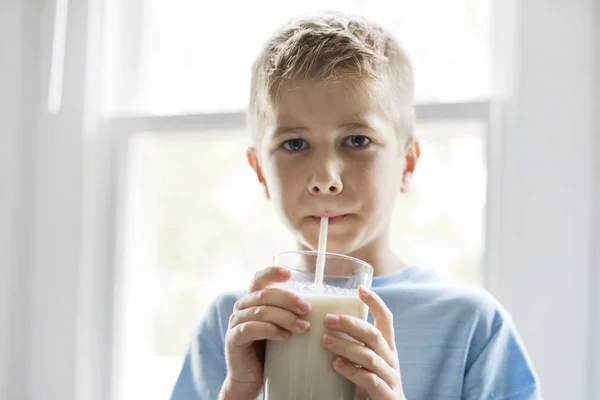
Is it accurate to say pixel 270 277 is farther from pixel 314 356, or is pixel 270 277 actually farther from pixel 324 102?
pixel 324 102

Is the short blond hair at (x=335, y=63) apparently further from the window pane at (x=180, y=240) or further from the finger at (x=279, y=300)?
the window pane at (x=180, y=240)

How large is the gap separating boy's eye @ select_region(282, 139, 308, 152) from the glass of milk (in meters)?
0.35

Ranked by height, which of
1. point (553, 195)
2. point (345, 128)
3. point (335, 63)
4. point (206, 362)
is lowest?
point (206, 362)

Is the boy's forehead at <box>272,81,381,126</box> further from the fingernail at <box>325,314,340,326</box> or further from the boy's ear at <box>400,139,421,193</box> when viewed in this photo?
the fingernail at <box>325,314,340,326</box>

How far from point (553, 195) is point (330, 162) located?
0.57 meters

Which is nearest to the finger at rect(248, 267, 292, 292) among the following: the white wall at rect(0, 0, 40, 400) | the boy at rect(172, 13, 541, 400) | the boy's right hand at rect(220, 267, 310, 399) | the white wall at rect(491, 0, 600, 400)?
the boy's right hand at rect(220, 267, 310, 399)

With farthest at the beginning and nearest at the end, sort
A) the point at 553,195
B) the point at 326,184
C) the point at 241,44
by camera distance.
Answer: the point at 241,44
the point at 553,195
the point at 326,184

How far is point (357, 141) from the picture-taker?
134cm

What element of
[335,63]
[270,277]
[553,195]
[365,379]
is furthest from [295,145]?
[553,195]

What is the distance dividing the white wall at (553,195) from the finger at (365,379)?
0.67 metres

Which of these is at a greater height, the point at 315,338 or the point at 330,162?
the point at 330,162

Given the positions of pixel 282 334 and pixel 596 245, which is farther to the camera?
pixel 596 245

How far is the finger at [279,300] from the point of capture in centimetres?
100

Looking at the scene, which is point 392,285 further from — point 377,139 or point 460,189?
point 460,189
